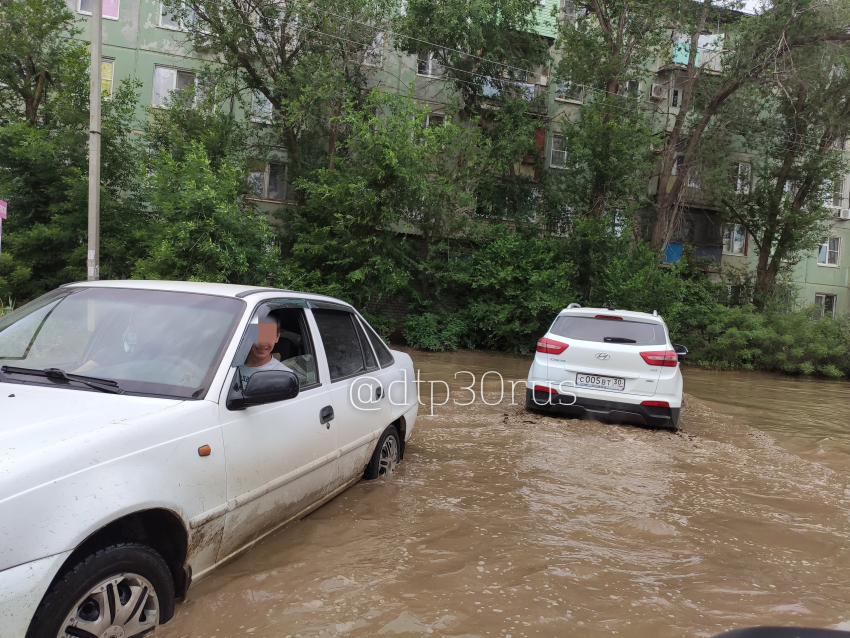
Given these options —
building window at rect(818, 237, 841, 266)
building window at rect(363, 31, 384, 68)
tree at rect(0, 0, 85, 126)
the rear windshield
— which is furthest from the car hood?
building window at rect(818, 237, 841, 266)

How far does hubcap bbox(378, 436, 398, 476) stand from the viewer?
5.10 meters

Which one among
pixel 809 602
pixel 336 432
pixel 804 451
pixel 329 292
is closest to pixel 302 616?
pixel 336 432

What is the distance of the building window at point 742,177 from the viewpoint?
2852 centimetres

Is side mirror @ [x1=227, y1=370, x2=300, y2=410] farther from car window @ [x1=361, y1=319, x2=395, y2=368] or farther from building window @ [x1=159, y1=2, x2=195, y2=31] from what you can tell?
building window @ [x1=159, y1=2, x2=195, y2=31]

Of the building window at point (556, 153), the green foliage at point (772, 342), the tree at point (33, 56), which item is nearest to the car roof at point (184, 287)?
the tree at point (33, 56)

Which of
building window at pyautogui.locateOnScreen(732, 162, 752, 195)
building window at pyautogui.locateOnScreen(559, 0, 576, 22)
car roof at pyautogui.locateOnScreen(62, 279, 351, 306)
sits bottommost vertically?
car roof at pyautogui.locateOnScreen(62, 279, 351, 306)

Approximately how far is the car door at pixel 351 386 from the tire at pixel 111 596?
66.0 inches

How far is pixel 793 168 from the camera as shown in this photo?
27000 millimetres

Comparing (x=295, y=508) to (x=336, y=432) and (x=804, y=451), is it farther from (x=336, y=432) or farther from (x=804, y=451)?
(x=804, y=451)

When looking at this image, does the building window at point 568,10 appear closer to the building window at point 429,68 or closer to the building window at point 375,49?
the building window at point 429,68

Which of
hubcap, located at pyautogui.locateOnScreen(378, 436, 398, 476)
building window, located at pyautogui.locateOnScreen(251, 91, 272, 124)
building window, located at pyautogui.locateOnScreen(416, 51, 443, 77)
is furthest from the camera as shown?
building window, located at pyautogui.locateOnScreen(416, 51, 443, 77)

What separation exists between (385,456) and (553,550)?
5.53ft

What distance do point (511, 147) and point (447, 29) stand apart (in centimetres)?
488

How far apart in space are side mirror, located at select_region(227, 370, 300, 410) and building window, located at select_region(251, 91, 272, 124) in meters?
21.2
